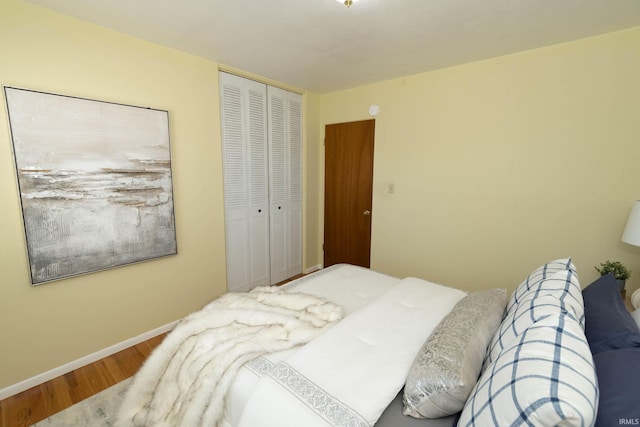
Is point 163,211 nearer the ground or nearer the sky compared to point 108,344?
nearer the sky

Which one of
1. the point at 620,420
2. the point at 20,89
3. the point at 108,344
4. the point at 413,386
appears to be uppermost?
the point at 20,89

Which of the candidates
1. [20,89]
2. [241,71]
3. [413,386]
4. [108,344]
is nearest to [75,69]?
[20,89]

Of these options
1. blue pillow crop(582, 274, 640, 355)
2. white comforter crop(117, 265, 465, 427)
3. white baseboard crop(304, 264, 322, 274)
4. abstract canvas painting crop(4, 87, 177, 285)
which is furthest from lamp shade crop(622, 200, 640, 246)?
abstract canvas painting crop(4, 87, 177, 285)

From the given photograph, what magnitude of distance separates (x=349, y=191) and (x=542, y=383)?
301 cm

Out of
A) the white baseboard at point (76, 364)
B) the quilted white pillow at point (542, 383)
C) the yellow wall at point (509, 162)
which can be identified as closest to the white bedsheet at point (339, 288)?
the quilted white pillow at point (542, 383)

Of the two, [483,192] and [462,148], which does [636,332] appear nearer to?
[483,192]

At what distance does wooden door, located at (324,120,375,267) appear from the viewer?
134 inches

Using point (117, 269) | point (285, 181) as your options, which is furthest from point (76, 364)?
point (285, 181)

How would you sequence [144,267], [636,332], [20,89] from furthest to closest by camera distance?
[144,267] < [20,89] < [636,332]

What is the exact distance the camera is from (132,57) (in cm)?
213

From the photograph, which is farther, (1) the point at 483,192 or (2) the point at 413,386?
(1) the point at 483,192

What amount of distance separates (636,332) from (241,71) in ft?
10.6

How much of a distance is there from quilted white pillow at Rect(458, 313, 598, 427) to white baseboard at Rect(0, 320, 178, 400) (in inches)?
99.9

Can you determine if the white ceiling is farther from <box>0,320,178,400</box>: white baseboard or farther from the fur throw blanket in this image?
<box>0,320,178,400</box>: white baseboard
